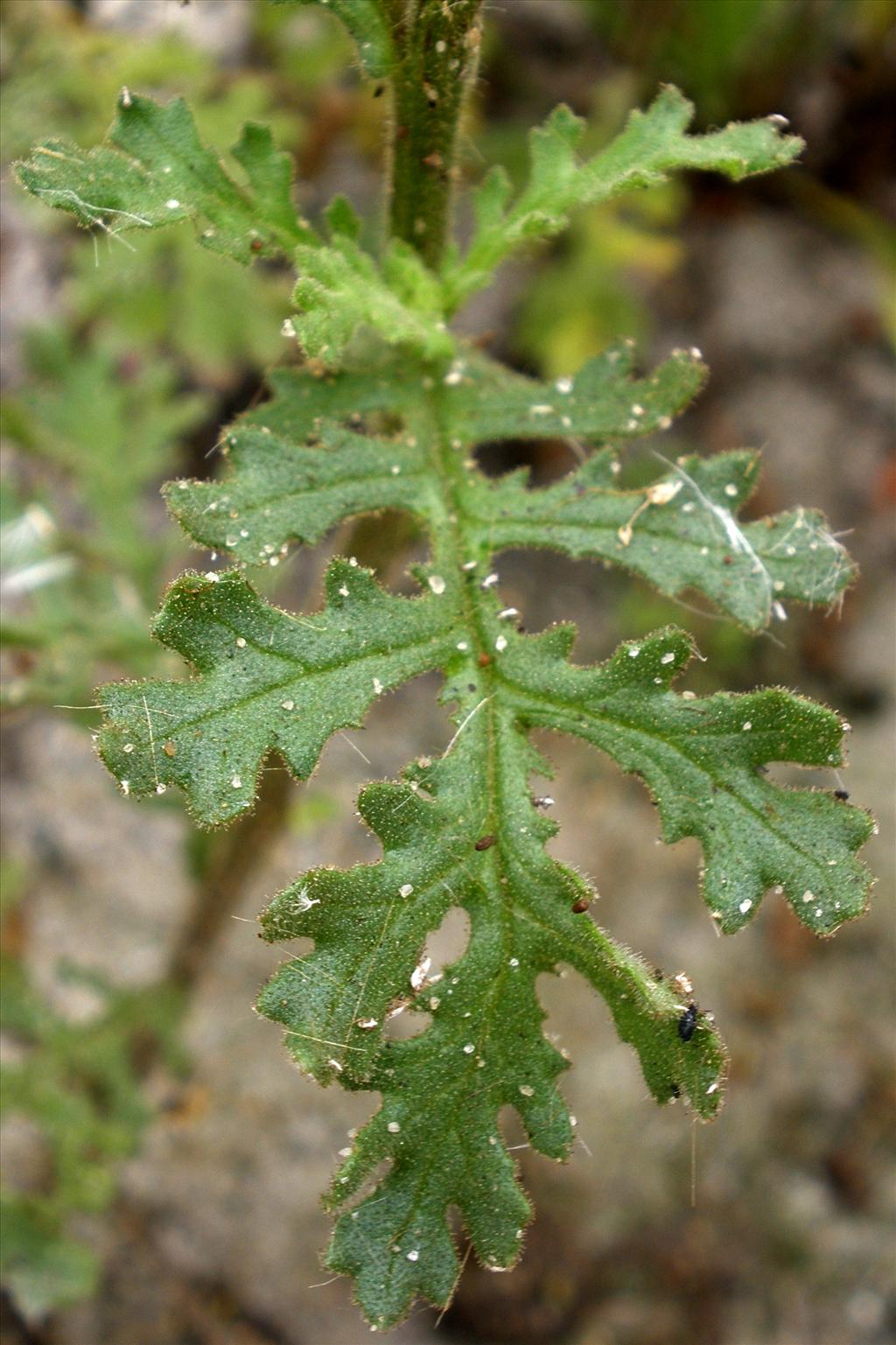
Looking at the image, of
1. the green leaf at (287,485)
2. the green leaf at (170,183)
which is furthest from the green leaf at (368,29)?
the green leaf at (287,485)

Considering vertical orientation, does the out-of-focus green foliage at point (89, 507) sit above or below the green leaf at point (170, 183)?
below

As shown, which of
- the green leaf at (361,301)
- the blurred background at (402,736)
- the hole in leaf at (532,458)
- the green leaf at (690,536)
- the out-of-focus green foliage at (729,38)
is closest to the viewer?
the green leaf at (361,301)

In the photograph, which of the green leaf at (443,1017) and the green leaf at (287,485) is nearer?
the green leaf at (443,1017)

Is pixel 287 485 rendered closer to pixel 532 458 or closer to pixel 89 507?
pixel 89 507

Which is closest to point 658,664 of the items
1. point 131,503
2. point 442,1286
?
point 442,1286

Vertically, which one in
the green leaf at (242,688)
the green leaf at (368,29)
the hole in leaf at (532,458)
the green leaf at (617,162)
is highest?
the green leaf at (368,29)

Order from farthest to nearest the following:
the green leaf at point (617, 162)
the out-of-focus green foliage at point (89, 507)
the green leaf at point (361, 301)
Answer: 1. the out-of-focus green foliage at point (89, 507)
2. the green leaf at point (617, 162)
3. the green leaf at point (361, 301)

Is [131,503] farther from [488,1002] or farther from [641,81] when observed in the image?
[641,81]

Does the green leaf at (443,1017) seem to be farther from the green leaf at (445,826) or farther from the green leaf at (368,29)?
the green leaf at (368,29)
